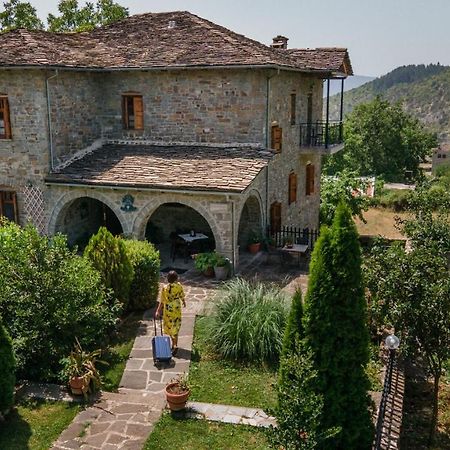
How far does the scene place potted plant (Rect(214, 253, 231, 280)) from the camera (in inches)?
634

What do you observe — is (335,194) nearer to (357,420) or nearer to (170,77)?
(170,77)

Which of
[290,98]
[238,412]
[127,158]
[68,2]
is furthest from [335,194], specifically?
[68,2]

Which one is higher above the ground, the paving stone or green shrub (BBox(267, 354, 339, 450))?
green shrub (BBox(267, 354, 339, 450))

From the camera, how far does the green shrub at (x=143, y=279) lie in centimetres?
1358

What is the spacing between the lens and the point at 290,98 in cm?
2080

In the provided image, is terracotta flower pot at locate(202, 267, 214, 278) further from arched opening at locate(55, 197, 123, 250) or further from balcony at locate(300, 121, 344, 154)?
balcony at locate(300, 121, 344, 154)

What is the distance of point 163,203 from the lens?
55.4ft

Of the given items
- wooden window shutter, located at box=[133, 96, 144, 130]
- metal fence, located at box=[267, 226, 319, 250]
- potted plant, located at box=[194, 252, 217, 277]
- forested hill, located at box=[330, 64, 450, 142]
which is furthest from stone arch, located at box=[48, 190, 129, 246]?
forested hill, located at box=[330, 64, 450, 142]

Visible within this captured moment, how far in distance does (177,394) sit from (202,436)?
0.85 meters

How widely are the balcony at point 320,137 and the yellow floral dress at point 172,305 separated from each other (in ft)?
41.2

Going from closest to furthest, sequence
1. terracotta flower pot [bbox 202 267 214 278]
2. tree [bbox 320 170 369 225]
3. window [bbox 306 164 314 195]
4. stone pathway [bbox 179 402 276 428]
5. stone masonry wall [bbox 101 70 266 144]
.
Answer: stone pathway [bbox 179 402 276 428] < terracotta flower pot [bbox 202 267 214 278] < stone masonry wall [bbox 101 70 266 144] < window [bbox 306 164 314 195] < tree [bbox 320 170 369 225]

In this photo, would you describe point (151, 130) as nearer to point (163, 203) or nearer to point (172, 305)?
point (163, 203)

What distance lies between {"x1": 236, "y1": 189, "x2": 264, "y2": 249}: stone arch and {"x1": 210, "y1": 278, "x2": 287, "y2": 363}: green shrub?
6695mm

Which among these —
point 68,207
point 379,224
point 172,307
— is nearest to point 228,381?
point 172,307
